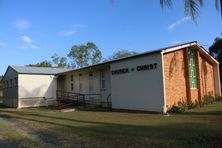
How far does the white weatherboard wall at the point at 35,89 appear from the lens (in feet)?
92.1

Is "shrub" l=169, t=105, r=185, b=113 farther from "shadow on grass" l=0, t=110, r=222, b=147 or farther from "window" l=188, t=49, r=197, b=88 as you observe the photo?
"shadow on grass" l=0, t=110, r=222, b=147

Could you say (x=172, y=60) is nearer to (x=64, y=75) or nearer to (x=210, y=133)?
(x=210, y=133)

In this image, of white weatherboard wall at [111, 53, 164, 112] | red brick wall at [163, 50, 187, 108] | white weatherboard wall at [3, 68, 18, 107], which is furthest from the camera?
white weatherboard wall at [3, 68, 18, 107]

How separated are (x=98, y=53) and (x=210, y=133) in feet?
222

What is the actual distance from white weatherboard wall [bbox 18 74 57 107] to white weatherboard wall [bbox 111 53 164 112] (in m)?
11.3

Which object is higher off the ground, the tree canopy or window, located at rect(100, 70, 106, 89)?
the tree canopy

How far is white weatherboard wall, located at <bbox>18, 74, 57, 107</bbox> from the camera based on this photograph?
28062 mm

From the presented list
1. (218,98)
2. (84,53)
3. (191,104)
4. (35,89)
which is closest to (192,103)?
(191,104)

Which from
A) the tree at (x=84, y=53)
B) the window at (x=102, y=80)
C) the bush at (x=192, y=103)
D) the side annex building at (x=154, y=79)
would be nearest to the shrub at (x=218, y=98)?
the bush at (x=192, y=103)

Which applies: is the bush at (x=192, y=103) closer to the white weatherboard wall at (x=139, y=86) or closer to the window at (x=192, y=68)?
the white weatherboard wall at (x=139, y=86)

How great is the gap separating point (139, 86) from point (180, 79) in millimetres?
2823

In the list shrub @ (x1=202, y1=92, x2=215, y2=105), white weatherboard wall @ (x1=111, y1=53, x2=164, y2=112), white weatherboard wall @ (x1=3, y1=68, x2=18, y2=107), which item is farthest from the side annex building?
white weatherboard wall @ (x1=3, y1=68, x2=18, y2=107)

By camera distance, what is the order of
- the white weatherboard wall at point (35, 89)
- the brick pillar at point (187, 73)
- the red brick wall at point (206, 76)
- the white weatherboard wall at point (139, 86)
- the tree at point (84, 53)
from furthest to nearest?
the tree at point (84, 53), the white weatherboard wall at point (35, 89), the red brick wall at point (206, 76), the brick pillar at point (187, 73), the white weatherboard wall at point (139, 86)

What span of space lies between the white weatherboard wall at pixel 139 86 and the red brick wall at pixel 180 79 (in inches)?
22.9
